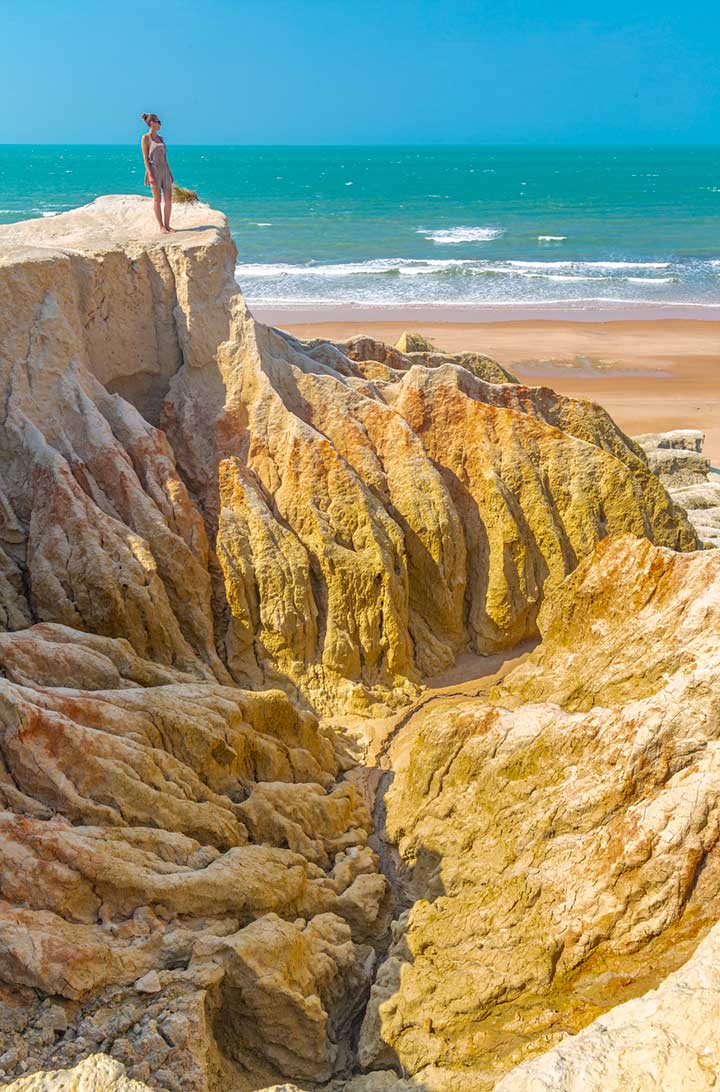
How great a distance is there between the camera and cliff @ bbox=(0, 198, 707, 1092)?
221 inches

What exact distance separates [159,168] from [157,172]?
0.31 ft

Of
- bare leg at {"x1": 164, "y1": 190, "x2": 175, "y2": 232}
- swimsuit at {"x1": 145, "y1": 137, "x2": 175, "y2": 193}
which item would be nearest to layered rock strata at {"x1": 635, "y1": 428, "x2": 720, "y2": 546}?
bare leg at {"x1": 164, "y1": 190, "x2": 175, "y2": 232}

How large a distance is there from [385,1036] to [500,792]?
1.94 meters

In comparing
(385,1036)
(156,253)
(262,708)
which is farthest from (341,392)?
(385,1036)

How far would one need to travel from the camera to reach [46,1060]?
4641 millimetres

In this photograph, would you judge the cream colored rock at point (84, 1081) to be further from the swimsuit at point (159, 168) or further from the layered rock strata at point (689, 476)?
the layered rock strata at point (689, 476)

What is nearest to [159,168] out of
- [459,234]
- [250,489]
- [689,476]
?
[250,489]

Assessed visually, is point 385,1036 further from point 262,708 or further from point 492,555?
point 492,555

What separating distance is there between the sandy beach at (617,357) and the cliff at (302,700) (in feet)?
45.5

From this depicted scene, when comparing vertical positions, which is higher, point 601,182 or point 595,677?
point 601,182

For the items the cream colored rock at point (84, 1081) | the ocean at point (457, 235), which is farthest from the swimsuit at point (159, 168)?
the ocean at point (457, 235)

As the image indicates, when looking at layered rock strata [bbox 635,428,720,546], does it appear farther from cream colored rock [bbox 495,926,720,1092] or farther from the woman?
cream colored rock [bbox 495,926,720,1092]

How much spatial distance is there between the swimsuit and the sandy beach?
1539 cm

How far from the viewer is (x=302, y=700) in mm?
10141
